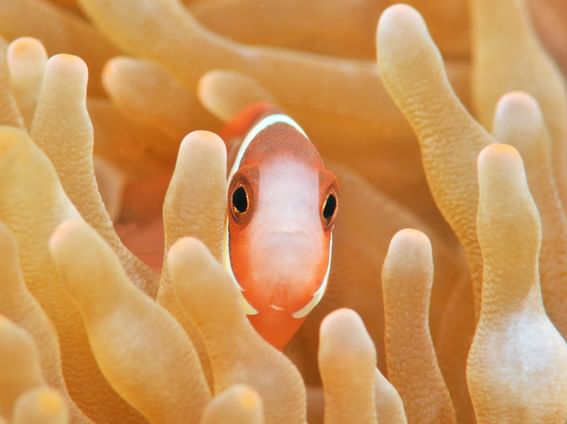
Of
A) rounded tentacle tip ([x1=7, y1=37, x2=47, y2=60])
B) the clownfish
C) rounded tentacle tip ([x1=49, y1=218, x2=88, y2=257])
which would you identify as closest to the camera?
rounded tentacle tip ([x1=49, y1=218, x2=88, y2=257])

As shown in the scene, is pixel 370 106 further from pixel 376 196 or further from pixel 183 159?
pixel 183 159

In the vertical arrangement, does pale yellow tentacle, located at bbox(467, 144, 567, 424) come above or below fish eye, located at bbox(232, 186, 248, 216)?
below

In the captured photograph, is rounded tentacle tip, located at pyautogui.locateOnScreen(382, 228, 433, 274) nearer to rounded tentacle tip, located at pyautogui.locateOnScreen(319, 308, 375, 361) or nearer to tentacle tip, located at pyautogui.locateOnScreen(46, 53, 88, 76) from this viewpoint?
rounded tentacle tip, located at pyautogui.locateOnScreen(319, 308, 375, 361)

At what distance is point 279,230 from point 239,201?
0.06 meters

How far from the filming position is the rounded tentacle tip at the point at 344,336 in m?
0.59

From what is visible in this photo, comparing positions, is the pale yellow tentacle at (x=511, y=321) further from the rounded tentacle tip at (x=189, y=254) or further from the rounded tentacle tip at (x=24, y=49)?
the rounded tentacle tip at (x=24, y=49)

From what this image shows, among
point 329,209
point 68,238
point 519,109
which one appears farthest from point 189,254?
point 519,109

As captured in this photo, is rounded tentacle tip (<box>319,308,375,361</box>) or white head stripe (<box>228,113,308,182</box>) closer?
rounded tentacle tip (<box>319,308,375,361</box>)

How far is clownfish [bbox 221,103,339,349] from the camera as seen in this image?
704 mm

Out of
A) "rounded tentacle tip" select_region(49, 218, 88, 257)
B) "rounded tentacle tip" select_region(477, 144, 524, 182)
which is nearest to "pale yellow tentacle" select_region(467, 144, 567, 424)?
"rounded tentacle tip" select_region(477, 144, 524, 182)

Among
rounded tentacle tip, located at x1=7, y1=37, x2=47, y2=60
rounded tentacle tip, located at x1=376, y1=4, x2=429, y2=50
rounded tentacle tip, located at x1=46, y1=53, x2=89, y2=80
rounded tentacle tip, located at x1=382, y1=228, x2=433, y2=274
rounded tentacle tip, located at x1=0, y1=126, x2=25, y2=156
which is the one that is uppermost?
rounded tentacle tip, located at x1=376, y1=4, x2=429, y2=50

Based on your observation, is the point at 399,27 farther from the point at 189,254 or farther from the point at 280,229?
the point at 189,254

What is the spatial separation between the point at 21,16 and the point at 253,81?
1.02 ft

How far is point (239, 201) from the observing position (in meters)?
0.75
